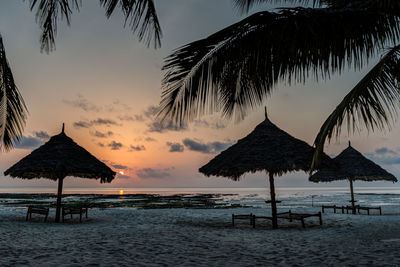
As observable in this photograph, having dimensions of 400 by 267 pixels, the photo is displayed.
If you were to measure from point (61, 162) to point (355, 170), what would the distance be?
533 inches

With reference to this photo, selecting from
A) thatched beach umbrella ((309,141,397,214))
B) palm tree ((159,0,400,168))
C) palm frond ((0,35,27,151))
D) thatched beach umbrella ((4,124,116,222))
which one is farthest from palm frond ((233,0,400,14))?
thatched beach umbrella ((309,141,397,214))

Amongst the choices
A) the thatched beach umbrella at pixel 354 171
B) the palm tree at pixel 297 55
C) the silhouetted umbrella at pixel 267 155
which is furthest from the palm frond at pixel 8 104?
the thatched beach umbrella at pixel 354 171

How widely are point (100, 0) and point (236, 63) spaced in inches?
71.4

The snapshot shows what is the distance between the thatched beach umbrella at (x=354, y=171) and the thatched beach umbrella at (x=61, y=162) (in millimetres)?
10572

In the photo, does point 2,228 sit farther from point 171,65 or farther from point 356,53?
point 356,53

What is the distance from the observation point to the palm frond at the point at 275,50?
3.21 meters

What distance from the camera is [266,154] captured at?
9.84m

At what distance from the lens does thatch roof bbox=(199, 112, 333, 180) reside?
958 cm

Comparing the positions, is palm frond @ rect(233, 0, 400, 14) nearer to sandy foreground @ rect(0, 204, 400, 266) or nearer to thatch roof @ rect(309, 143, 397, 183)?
sandy foreground @ rect(0, 204, 400, 266)

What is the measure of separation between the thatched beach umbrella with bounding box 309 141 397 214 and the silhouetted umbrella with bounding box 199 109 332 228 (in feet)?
21.1

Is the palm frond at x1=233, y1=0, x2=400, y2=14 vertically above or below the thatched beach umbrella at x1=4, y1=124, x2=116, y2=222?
above

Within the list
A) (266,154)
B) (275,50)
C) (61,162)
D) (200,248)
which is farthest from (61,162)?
(275,50)

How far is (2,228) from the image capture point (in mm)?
9844

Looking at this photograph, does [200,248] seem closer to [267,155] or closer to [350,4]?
[267,155]
